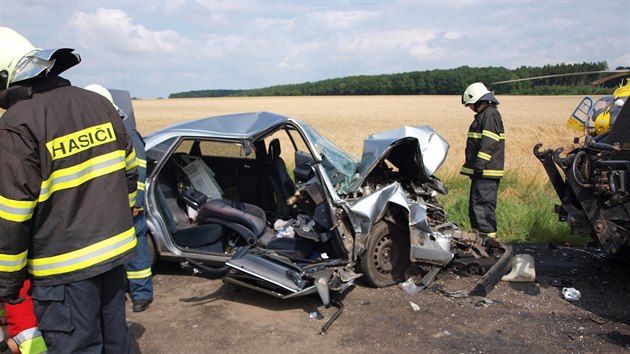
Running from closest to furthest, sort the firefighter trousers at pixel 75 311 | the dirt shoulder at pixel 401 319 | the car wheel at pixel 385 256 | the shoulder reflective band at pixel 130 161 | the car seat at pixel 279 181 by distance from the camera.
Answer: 1. the firefighter trousers at pixel 75 311
2. the shoulder reflective band at pixel 130 161
3. the dirt shoulder at pixel 401 319
4. the car wheel at pixel 385 256
5. the car seat at pixel 279 181

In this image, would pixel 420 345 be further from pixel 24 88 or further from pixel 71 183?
pixel 24 88

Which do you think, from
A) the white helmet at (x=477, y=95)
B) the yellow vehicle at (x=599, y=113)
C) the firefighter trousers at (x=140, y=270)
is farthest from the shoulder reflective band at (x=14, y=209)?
the white helmet at (x=477, y=95)

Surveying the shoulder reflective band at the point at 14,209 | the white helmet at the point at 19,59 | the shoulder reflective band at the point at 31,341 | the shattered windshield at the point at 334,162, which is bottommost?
the shoulder reflective band at the point at 31,341

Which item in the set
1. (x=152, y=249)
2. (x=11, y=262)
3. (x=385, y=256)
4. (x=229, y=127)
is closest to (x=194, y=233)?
(x=152, y=249)

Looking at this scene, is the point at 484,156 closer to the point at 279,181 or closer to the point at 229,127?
the point at 279,181

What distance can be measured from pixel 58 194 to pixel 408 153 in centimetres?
358

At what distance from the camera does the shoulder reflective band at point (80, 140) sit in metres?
2.28

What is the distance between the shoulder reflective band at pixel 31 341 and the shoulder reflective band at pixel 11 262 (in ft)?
1.45

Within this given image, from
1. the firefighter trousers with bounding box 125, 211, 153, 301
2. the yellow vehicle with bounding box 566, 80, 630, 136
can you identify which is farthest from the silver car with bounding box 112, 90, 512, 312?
the yellow vehicle with bounding box 566, 80, 630, 136

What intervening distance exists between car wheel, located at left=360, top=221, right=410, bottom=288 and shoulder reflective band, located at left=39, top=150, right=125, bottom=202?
257 cm

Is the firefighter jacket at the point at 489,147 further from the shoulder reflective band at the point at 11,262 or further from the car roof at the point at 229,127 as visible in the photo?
the shoulder reflective band at the point at 11,262

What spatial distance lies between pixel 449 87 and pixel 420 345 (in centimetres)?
6475

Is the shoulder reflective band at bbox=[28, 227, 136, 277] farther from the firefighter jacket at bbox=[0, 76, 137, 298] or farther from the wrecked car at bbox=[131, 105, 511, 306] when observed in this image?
the wrecked car at bbox=[131, 105, 511, 306]

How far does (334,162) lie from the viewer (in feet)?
16.2
